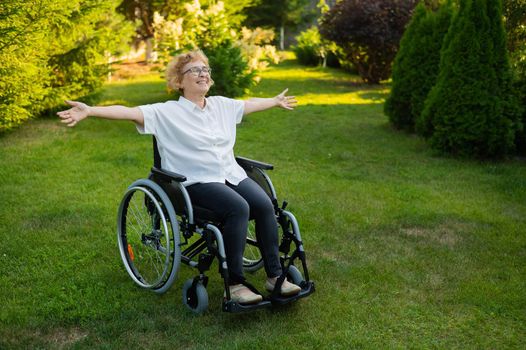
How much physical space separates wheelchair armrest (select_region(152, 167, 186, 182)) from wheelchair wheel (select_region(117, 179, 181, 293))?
0.21ft

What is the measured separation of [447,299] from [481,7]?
399 centimetres

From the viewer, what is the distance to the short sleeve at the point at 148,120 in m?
3.09

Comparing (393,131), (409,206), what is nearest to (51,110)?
(393,131)

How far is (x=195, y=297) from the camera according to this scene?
2992mm

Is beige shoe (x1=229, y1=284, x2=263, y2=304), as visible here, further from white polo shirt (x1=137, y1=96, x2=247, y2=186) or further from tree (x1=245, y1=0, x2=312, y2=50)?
tree (x1=245, y1=0, x2=312, y2=50)

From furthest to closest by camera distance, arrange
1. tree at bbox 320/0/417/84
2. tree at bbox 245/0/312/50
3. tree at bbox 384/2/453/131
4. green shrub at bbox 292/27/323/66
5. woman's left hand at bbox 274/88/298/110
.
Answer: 1. tree at bbox 245/0/312/50
2. green shrub at bbox 292/27/323/66
3. tree at bbox 320/0/417/84
4. tree at bbox 384/2/453/131
5. woman's left hand at bbox 274/88/298/110

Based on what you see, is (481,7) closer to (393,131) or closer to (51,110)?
(393,131)

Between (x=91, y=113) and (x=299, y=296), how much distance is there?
1.35 m

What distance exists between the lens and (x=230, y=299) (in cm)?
279

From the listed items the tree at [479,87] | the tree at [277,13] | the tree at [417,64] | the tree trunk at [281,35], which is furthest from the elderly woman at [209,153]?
the tree trunk at [281,35]

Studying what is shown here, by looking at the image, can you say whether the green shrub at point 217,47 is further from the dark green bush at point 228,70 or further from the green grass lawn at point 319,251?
the green grass lawn at point 319,251

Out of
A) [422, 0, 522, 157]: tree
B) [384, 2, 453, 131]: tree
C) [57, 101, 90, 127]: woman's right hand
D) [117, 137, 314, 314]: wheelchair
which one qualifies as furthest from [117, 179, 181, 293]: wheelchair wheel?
[384, 2, 453, 131]: tree

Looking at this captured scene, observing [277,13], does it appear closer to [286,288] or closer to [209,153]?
[209,153]

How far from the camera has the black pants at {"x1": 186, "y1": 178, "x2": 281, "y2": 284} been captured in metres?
2.90
